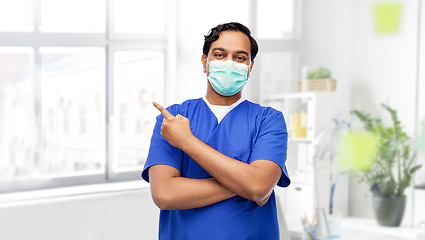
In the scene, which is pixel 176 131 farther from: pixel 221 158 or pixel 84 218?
pixel 84 218

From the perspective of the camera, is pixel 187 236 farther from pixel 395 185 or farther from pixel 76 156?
pixel 395 185

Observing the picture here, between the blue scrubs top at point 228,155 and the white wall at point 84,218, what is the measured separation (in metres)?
1.30

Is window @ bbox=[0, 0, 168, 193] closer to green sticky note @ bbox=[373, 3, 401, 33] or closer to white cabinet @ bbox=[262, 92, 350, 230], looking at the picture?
white cabinet @ bbox=[262, 92, 350, 230]

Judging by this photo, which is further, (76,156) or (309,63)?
(309,63)

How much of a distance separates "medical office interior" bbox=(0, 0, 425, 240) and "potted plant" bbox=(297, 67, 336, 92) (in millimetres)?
13

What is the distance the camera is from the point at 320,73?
10.7 ft

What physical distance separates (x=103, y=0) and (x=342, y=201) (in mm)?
2274

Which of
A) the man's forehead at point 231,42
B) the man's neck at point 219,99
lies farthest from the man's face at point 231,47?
the man's neck at point 219,99

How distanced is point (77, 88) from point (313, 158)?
5.76ft

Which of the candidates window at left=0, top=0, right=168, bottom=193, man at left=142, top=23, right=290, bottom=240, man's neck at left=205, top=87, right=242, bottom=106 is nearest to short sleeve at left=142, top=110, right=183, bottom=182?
man at left=142, top=23, right=290, bottom=240

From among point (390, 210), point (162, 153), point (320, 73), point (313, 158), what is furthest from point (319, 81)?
point (162, 153)

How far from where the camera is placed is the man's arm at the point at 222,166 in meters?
1.04

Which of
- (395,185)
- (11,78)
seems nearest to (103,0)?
(11,78)

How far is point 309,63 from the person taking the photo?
11.0ft
